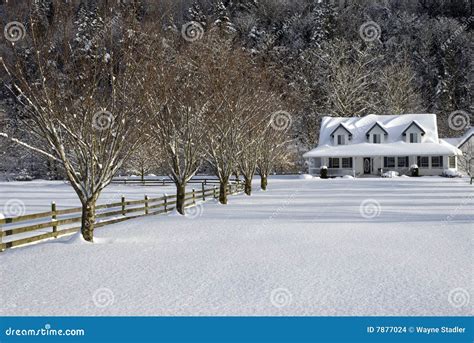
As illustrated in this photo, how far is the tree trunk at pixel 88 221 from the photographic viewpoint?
41.6ft

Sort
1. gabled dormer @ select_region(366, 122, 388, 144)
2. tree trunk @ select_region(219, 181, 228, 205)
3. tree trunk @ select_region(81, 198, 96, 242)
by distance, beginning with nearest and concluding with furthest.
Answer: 1. tree trunk @ select_region(81, 198, 96, 242)
2. tree trunk @ select_region(219, 181, 228, 205)
3. gabled dormer @ select_region(366, 122, 388, 144)

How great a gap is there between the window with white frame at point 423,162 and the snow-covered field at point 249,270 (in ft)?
126

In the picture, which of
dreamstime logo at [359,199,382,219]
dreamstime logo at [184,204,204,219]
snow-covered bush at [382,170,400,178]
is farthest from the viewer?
snow-covered bush at [382,170,400,178]

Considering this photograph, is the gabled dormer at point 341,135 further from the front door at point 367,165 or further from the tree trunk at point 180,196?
the tree trunk at point 180,196

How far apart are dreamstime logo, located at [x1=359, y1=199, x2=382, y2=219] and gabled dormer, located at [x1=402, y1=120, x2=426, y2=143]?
107 ft

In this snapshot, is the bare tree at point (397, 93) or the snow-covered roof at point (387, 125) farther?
the bare tree at point (397, 93)

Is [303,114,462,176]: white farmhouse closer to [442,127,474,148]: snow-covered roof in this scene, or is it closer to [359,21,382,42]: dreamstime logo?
[442,127,474,148]: snow-covered roof

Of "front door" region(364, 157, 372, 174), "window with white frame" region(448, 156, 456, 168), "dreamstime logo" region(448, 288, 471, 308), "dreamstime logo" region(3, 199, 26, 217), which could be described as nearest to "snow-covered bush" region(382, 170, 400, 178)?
"front door" region(364, 157, 372, 174)

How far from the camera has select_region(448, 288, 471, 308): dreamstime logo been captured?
22.8 feet

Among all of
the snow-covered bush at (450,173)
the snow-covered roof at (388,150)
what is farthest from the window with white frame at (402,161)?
the snow-covered bush at (450,173)

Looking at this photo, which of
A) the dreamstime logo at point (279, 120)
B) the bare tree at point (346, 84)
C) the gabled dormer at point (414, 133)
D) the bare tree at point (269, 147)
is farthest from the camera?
the bare tree at point (346, 84)
